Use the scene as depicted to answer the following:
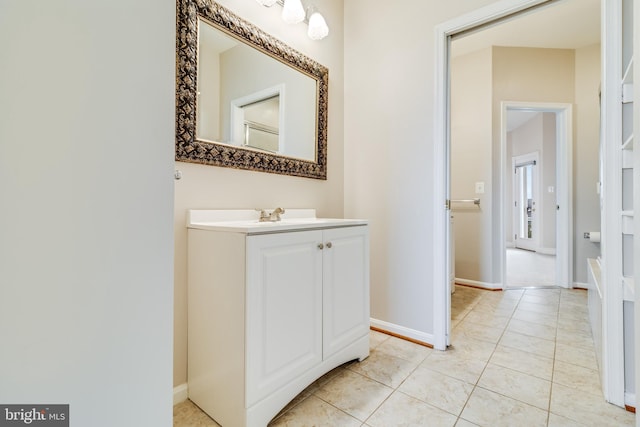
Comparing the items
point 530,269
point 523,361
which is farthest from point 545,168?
point 523,361

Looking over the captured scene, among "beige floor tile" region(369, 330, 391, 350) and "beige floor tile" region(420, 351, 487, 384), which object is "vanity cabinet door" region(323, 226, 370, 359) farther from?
"beige floor tile" region(420, 351, 487, 384)

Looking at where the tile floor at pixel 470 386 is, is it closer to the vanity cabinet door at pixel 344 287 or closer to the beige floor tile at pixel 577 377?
the beige floor tile at pixel 577 377

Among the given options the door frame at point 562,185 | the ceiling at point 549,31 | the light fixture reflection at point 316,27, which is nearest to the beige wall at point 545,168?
the door frame at point 562,185

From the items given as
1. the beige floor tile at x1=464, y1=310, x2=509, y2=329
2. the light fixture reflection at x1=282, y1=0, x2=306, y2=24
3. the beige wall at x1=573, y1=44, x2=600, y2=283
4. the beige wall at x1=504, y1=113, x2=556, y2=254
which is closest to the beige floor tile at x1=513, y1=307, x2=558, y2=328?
the beige floor tile at x1=464, y1=310, x2=509, y2=329

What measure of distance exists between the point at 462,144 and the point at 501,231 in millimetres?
1089

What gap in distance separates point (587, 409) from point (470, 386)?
0.45 m

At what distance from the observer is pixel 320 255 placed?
1331 mm

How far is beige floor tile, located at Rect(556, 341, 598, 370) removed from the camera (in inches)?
61.8

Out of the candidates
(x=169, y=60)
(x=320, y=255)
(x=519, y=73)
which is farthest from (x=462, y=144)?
(x=169, y=60)

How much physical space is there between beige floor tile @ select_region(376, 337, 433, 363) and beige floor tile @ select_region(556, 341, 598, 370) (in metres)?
0.76

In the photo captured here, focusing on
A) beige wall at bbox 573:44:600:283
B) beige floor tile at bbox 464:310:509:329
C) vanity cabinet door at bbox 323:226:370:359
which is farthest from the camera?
beige wall at bbox 573:44:600:283

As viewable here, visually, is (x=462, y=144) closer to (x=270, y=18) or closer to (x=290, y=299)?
(x=270, y=18)

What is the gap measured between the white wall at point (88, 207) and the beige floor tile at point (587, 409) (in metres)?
1.56

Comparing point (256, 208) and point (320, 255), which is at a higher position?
point (256, 208)
